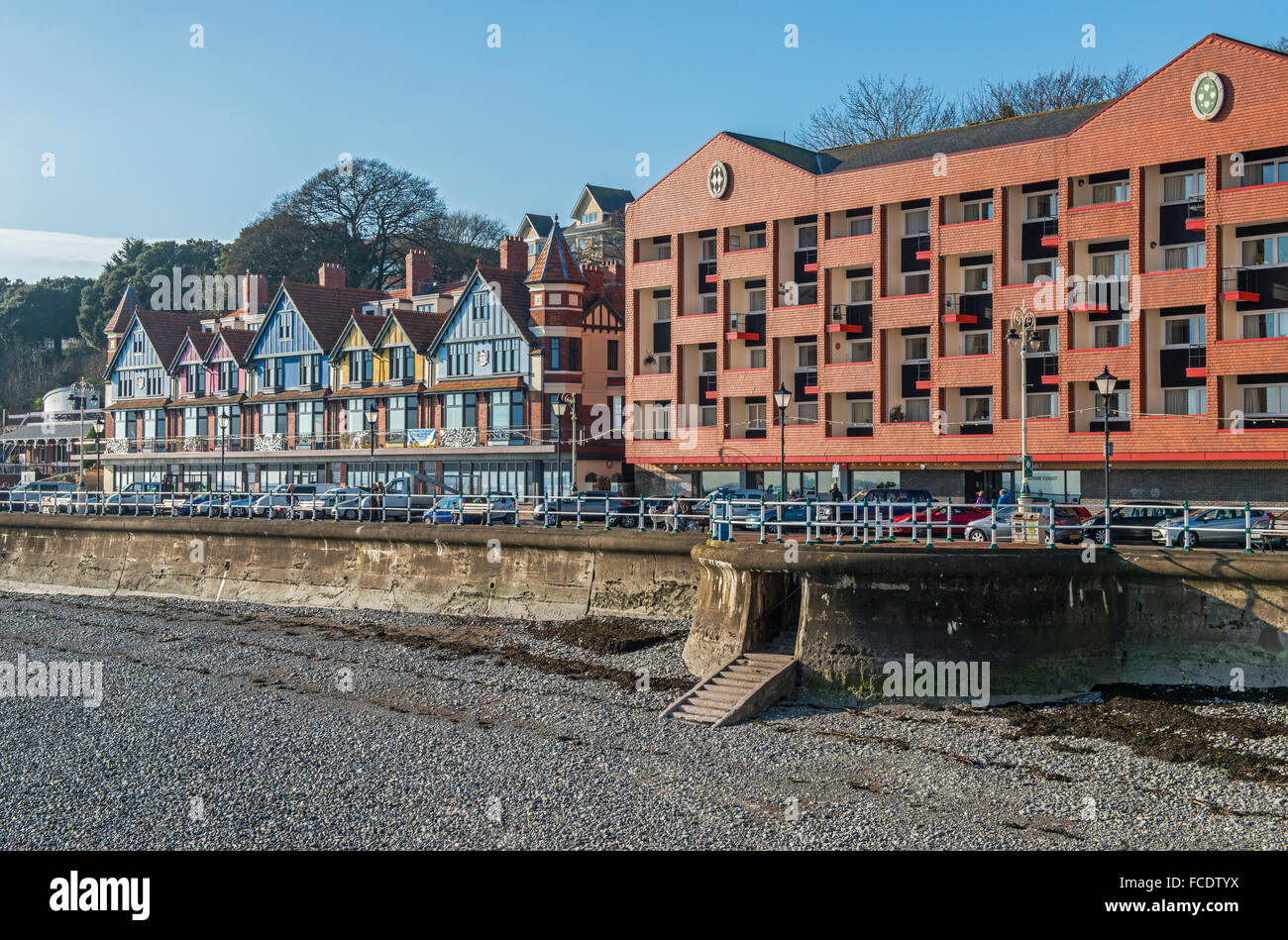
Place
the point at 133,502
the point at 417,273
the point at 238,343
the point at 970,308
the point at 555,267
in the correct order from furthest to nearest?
the point at 238,343 → the point at 417,273 → the point at 555,267 → the point at 133,502 → the point at 970,308

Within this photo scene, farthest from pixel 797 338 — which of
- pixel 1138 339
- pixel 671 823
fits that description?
pixel 671 823

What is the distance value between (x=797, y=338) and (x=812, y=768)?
3268 centimetres

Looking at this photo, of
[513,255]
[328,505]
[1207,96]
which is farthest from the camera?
[513,255]

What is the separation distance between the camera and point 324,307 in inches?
2896

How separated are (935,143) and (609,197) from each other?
8338 cm

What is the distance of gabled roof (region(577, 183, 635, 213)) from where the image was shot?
129250mm

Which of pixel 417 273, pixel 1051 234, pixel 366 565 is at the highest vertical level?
pixel 417 273

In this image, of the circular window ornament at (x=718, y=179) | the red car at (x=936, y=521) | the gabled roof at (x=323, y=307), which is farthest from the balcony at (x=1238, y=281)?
the gabled roof at (x=323, y=307)

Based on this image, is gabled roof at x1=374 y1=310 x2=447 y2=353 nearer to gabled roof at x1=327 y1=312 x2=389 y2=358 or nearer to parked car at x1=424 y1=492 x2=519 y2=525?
gabled roof at x1=327 y1=312 x2=389 y2=358

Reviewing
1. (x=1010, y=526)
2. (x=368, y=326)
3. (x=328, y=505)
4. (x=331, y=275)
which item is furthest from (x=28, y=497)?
(x=1010, y=526)

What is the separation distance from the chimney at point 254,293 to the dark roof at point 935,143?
140 feet

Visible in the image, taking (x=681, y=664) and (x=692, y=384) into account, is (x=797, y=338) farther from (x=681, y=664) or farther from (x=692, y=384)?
(x=681, y=664)

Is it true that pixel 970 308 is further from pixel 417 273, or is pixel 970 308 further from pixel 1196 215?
pixel 417 273

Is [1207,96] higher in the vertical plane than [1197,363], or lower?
higher
